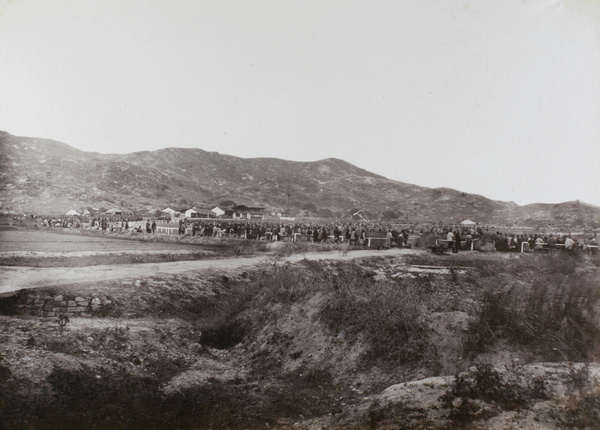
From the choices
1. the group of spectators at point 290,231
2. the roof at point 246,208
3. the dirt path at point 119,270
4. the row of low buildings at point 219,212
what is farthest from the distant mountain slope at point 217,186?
the dirt path at point 119,270

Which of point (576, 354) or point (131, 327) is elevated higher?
Answer: point (576, 354)

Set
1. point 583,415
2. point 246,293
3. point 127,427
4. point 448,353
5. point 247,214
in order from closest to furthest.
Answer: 1. point 583,415
2. point 127,427
3. point 448,353
4. point 246,293
5. point 247,214

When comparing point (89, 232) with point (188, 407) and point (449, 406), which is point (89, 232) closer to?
point (188, 407)

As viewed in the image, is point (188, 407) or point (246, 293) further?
point (246, 293)

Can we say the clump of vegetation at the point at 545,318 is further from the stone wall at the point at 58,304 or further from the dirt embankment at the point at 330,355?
the stone wall at the point at 58,304

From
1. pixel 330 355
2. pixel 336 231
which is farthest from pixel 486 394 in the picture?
pixel 336 231

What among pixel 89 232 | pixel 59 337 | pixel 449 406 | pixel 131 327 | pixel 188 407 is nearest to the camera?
pixel 449 406

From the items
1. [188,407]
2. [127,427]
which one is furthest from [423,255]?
[127,427]

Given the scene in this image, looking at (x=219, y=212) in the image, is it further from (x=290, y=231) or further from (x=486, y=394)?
(x=486, y=394)
